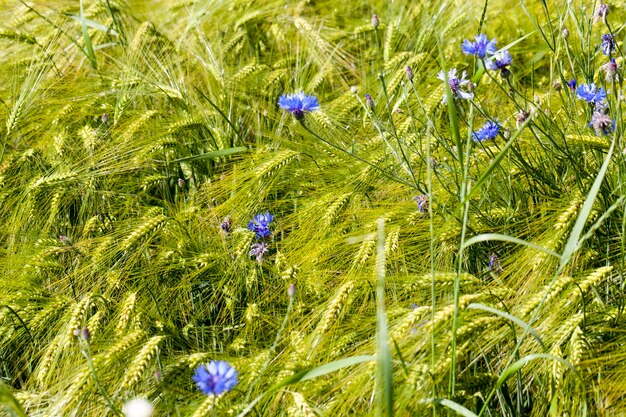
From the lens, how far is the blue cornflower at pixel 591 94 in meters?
1.83

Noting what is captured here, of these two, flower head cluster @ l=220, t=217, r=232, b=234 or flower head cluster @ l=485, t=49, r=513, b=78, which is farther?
flower head cluster @ l=220, t=217, r=232, b=234

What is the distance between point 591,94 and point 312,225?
77 centimetres

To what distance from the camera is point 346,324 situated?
1648mm

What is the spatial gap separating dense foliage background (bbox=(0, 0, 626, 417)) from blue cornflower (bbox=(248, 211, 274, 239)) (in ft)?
0.10

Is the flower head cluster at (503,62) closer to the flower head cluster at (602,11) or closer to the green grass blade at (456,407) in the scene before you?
the flower head cluster at (602,11)

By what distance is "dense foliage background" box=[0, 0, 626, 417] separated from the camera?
1.49 m

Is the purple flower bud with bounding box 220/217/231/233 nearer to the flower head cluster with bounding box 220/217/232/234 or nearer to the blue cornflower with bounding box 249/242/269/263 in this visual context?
the flower head cluster with bounding box 220/217/232/234

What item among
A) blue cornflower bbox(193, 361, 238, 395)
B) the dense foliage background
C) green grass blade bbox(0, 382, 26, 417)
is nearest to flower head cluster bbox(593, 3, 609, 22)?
the dense foliage background

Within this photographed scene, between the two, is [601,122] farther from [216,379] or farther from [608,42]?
[216,379]

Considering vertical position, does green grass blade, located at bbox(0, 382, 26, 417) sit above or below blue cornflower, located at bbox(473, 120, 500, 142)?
below

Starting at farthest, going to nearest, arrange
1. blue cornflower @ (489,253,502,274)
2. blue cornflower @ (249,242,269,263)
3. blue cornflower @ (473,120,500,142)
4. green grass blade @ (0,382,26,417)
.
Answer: blue cornflower @ (249,242,269,263)
blue cornflower @ (473,120,500,142)
blue cornflower @ (489,253,502,274)
green grass blade @ (0,382,26,417)

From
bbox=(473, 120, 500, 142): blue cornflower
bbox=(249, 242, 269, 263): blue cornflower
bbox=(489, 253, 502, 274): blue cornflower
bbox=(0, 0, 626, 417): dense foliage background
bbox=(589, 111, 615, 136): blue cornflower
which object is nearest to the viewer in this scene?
bbox=(0, 0, 626, 417): dense foliage background

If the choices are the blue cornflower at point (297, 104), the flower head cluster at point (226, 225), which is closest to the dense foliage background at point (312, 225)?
the flower head cluster at point (226, 225)

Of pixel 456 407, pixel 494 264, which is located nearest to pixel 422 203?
pixel 494 264
